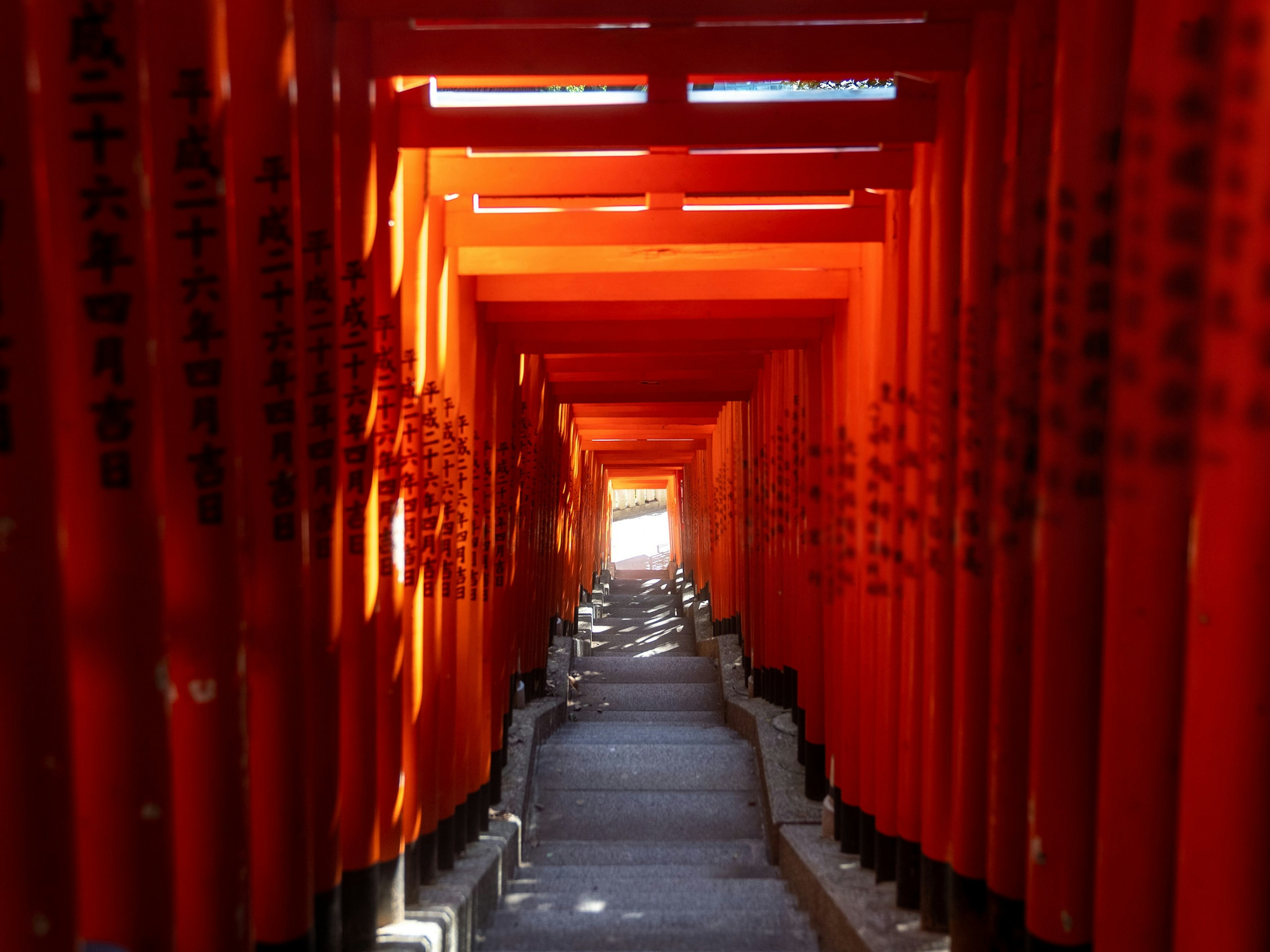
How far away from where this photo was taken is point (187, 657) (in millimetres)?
3002

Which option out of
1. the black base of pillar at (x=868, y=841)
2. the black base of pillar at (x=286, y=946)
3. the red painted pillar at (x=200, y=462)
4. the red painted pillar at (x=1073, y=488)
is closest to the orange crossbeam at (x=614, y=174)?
the red painted pillar at (x=1073, y=488)

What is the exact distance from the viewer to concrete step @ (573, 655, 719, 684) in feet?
54.1

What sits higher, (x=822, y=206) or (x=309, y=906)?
(x=822, y=206)

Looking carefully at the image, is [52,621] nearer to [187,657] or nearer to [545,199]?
[187,657]

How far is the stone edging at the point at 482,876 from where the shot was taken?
501cm

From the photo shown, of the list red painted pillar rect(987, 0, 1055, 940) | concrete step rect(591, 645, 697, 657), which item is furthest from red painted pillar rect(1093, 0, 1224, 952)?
concrete step rect(591, 645, 697, 657)

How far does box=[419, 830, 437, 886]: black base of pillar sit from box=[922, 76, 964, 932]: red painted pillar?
260 cm

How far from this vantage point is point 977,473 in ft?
14.5

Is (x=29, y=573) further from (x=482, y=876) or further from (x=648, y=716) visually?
(x=648, y=716)

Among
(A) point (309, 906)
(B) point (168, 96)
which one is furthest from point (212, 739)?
(B) point (168, 96)

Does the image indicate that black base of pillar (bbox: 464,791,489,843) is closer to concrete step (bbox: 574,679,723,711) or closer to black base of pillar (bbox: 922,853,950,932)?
black base of pillar (bbox: 922,853,950,932)

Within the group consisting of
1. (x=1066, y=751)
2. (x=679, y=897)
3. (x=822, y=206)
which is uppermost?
(x=822, y=206)

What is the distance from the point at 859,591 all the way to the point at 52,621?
5.10 meters

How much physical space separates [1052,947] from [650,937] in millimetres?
3562
